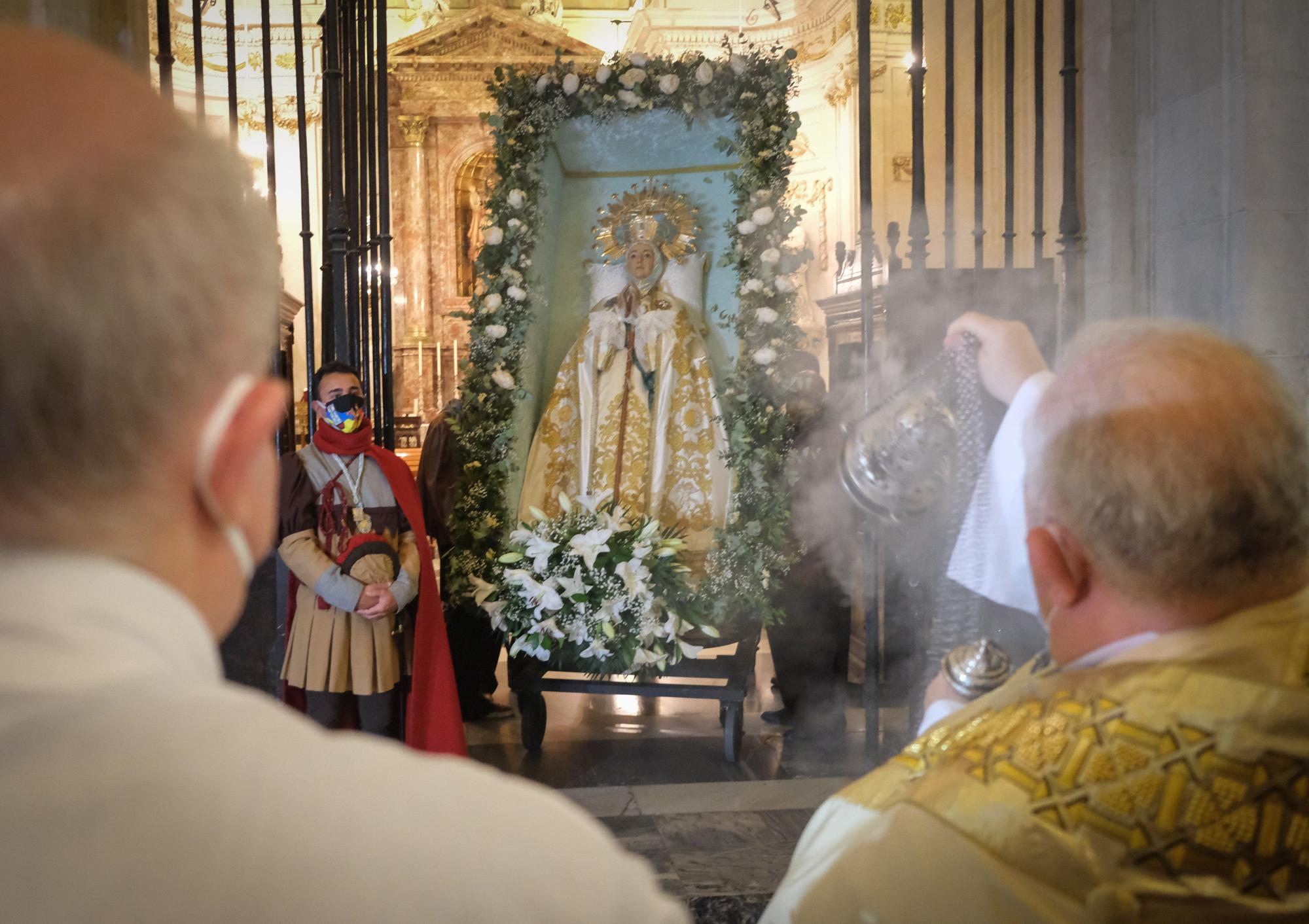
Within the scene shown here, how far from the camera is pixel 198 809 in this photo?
47cm

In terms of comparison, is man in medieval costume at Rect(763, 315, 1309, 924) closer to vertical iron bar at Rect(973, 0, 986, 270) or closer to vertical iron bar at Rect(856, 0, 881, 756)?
vertical iron bar at Rect(856, 0, 881, 756)

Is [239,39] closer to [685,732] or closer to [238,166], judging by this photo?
[685,732]

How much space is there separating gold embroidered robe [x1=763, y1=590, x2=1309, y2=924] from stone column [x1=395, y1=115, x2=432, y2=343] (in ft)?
42.8

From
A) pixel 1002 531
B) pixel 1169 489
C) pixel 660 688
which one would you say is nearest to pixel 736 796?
pixel 660 688

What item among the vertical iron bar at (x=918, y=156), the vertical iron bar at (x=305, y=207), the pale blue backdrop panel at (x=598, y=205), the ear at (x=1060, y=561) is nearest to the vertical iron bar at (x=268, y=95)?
the vertical iron bar at (x=305, y=207)

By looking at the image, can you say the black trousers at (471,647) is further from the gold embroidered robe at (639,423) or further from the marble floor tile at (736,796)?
the marble floor tile at (736,796)

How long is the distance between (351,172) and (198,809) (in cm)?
479

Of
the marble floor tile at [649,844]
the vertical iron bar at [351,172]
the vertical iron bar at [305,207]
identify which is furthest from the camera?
the vertical iron bar at [351,172]

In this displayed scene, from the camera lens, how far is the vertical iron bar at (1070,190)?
3.61 m

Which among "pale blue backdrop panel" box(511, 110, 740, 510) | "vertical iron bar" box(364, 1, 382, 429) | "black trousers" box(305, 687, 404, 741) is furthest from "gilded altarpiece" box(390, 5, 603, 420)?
"black trousers" box(305, 687, 404, 741)

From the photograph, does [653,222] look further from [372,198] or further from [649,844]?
[649,844]

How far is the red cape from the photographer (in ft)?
12.3

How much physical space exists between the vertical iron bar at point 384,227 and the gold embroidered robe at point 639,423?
0.89 m

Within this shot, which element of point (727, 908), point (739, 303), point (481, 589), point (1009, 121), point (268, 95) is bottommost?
point (727, 908)
